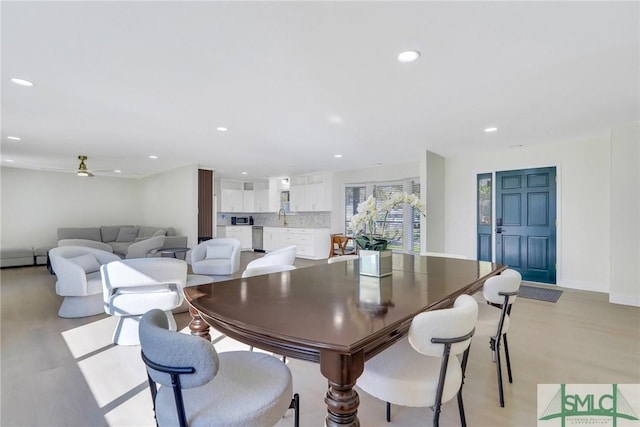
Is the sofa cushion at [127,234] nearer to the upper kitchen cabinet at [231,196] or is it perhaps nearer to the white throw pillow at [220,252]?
the upper kitchen cabinet at [231,196]

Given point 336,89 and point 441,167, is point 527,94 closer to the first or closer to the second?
point 336,89

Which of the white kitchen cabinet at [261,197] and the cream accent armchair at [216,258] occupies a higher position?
the white kitchen cabinet at [261,197]

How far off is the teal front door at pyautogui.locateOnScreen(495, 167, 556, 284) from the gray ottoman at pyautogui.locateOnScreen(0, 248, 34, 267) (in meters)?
9.98

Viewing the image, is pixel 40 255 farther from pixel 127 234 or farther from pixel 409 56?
pixel 409 56

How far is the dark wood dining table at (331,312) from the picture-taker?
3.18 feet

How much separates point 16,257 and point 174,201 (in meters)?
3.50

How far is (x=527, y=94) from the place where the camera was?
286 cm

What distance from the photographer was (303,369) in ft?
7.77

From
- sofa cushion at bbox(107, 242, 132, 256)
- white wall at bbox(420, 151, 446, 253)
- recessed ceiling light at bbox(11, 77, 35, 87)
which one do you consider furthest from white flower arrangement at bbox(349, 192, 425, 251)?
sofa cushion at bbox(107, 242, 132, 256)

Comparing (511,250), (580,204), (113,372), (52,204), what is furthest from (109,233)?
(580,204)

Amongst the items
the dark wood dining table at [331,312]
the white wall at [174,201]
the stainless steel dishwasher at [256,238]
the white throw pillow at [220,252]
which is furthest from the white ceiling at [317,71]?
the stainless steel dishwasher at [256,238]

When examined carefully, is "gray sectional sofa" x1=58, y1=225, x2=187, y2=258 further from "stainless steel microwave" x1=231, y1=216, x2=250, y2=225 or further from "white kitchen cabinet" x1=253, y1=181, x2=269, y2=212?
"white kitchen cabinet" x1=253, y1=181, x2=269, y2=212

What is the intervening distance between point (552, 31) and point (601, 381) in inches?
94.7

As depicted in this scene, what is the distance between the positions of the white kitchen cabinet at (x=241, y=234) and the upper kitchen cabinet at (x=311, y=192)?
1.93 meters
